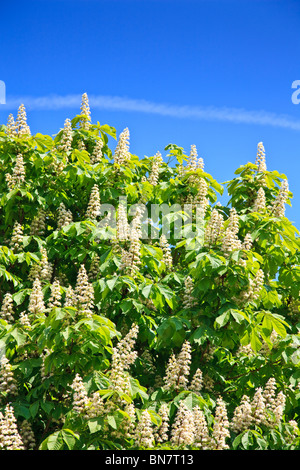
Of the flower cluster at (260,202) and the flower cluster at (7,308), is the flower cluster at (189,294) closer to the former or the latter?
the flower cluster at (260,202)

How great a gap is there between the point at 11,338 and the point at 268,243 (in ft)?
12.9

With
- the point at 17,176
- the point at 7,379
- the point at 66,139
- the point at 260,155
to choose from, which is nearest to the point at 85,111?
the point at 66,139

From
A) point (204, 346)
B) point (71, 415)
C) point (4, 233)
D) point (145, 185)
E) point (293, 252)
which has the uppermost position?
point (145, 185)

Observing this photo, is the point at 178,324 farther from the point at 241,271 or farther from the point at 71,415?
the point at 71,415

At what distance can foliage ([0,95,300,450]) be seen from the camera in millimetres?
7698

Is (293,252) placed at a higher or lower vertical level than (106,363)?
higher

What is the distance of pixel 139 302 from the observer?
8.92 meters

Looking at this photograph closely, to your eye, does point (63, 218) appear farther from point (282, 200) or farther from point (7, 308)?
point (282, 200)

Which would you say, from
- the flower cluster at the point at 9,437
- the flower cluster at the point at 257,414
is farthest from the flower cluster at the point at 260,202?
the flower cluster at the point at 9,437

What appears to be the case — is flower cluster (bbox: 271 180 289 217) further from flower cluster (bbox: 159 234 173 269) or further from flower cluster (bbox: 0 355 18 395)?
flower cluster (bbox: 0 355 18 395)

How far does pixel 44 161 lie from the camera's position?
10922mm

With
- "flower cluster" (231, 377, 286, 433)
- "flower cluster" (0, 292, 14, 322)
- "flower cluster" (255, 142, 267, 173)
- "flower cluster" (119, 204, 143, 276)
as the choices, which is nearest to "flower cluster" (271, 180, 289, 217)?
"flower cluster" (255, 142, 267, 173)

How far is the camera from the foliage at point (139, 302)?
7698 millimetres
